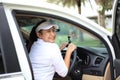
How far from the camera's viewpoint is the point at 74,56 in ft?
12.1

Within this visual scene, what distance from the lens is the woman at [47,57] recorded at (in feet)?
10.5

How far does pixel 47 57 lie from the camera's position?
3186mm

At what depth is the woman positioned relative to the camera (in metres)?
3.20

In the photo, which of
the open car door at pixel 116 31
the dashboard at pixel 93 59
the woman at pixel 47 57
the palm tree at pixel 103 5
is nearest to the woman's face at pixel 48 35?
the woman at pixel 47 57

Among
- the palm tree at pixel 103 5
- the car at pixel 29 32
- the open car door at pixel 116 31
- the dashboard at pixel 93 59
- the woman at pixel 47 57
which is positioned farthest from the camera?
the palm tree at pixel 103 5

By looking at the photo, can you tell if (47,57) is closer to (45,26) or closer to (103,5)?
(45,26)

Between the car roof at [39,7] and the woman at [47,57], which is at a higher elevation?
the car roof at [39,7]

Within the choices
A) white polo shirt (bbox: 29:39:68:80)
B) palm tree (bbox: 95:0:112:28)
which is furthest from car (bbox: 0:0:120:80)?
palm tree (bbox: 95:0:112:28)

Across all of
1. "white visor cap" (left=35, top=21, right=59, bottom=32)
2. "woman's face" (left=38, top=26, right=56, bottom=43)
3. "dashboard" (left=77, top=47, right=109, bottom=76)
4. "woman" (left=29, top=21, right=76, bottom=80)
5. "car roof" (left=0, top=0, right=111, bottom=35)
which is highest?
"car roof" (left=0, top=0, right=111, bottom=35)

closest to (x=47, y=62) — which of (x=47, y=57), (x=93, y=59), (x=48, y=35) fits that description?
(x=47, y=57)

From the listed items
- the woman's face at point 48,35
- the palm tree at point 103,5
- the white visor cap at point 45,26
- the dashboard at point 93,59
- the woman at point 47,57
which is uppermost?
the palm tree at point 103,5

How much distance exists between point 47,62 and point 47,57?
0.04 m

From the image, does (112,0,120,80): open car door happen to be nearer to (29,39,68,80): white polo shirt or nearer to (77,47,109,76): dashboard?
(29,39,68,80): white polo shirt

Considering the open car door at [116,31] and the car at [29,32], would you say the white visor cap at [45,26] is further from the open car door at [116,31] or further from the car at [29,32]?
the open car door at [116,31]
